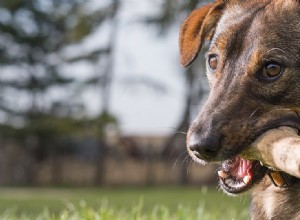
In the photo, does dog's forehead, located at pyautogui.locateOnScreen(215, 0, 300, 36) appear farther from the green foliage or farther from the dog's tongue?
the green foliage

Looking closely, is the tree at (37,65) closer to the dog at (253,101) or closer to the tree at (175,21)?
the tree at (175,21)

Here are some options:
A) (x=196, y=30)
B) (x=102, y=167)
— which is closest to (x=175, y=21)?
(x=102, y=167)

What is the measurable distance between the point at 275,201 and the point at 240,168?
32 cm

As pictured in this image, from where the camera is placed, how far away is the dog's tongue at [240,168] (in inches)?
158

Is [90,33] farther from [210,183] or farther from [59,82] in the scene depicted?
[210,183]

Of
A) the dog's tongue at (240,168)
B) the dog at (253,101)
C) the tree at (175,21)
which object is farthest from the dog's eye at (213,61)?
the tree at (175,21)

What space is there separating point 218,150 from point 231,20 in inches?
41.8

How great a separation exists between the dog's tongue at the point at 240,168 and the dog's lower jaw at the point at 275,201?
11 cm

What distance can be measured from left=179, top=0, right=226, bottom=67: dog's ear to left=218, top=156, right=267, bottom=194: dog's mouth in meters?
1.09

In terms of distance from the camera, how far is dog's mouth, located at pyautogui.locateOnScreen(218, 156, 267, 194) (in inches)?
156

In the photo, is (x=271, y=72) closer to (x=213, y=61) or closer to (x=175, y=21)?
(x=213, y=61)

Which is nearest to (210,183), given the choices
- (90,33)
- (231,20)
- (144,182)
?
(144,182)

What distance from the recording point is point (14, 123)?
39.9 m

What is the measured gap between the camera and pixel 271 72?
4.07 metres
